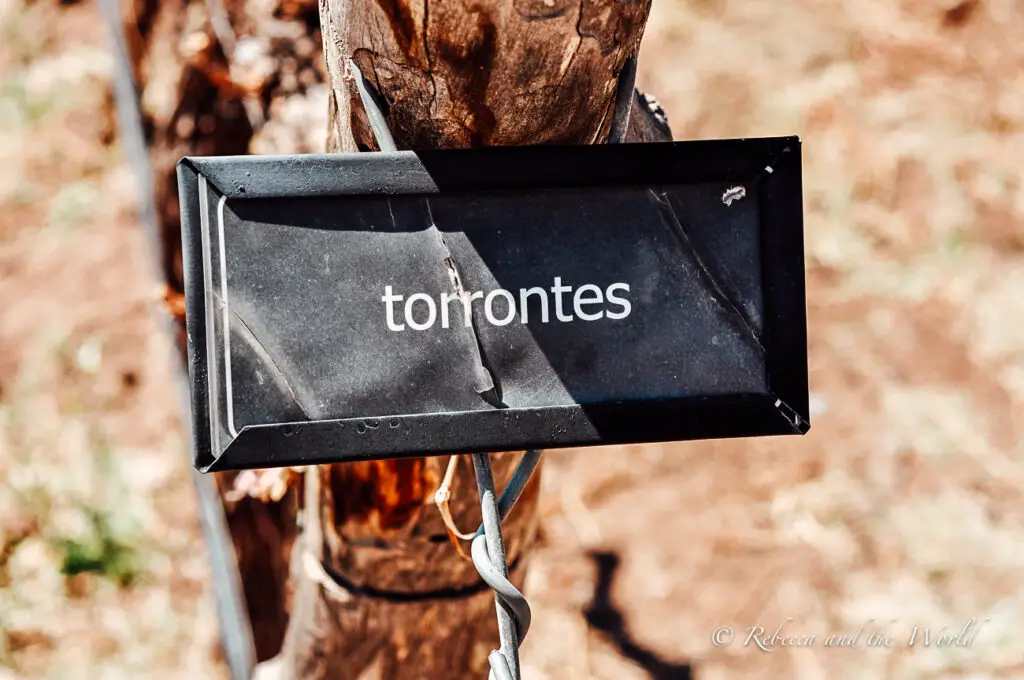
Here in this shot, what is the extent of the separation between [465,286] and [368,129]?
0.19 meters

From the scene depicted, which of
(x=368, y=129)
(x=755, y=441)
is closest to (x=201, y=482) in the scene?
(x=368, y=129)

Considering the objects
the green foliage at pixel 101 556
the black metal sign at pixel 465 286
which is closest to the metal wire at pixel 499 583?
the black metal sign at pixel 465 286

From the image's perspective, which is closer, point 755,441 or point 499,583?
point 499,583

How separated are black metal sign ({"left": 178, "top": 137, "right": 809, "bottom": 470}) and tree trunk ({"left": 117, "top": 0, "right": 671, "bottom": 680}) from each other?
0.07 metres

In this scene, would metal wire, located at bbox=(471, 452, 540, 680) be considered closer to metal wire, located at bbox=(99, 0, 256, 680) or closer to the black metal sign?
the black metal sign

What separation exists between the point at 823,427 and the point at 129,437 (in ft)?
7.46

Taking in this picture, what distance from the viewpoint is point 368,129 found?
79 cm

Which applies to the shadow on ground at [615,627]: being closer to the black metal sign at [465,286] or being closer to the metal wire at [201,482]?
the metal wire at [201,482]

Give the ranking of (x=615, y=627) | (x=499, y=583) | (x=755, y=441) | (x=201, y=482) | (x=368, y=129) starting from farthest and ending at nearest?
(x=755, y=441) → (x=615, y=627) → (x=201, y=482) → (x=368, y=129) → (x=499, y=583)

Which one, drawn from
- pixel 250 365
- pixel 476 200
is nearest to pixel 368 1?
pixel 476 200

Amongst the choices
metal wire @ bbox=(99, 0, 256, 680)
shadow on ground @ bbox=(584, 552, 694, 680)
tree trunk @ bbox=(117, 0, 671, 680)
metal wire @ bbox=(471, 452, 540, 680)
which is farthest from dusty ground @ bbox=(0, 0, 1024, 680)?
metal wire @ bbox=(471, 452, 540, 680)

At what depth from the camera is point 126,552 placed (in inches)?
111

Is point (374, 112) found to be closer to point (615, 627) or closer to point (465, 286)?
point (465, 286)

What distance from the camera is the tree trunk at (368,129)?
69 cm
